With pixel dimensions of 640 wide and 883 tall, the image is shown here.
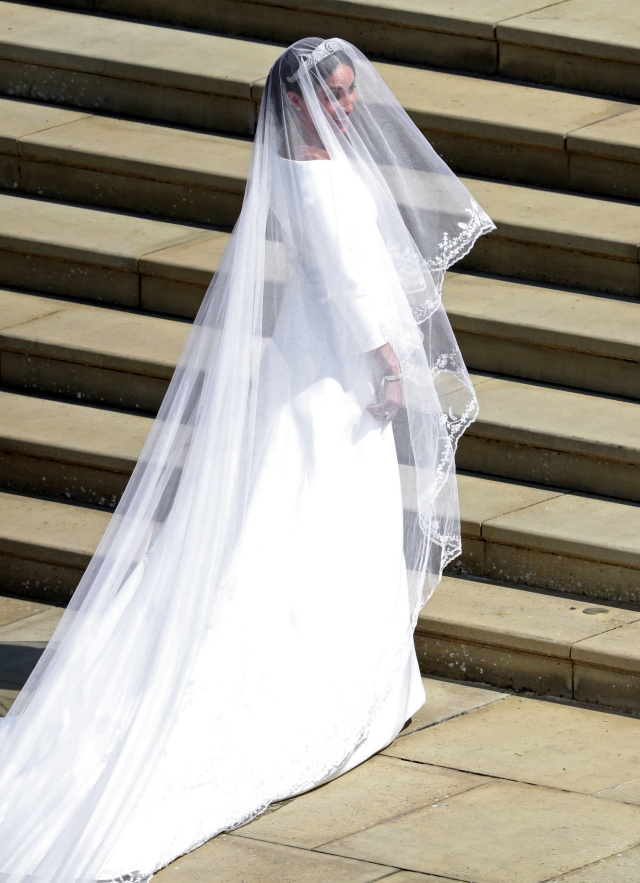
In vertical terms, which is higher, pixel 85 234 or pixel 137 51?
pixel 137 51

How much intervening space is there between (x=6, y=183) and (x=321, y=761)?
14.8 ft

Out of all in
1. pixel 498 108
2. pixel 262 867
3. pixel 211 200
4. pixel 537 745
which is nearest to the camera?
pixel 262 867

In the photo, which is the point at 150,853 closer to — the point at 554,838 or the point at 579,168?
the point at 554,838

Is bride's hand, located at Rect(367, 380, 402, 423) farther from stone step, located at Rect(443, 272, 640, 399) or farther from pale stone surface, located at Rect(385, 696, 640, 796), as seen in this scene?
stone step, located at Rect(443, 272, 640, 399)

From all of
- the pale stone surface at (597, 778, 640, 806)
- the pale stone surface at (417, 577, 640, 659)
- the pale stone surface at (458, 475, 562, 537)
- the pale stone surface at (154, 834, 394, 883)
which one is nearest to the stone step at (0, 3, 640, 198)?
the pale stone surface at (458, 475, 562, 537)

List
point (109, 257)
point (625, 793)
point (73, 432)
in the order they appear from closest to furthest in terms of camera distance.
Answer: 1. point (625, 793)
2. point (73, 432)
3. point (109, 257)

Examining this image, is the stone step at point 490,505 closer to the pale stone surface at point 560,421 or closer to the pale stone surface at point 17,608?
the pale stone surface at point 560,421

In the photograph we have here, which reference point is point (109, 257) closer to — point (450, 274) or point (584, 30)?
point (450, 274)

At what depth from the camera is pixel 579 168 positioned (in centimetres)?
748

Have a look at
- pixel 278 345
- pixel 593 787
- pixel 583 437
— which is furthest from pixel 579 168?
pixel 593 787

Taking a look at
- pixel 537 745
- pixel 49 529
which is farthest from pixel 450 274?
pixel 537 745

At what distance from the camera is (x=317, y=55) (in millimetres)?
4906

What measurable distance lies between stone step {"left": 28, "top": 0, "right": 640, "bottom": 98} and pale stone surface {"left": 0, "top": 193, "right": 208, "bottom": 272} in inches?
59.5

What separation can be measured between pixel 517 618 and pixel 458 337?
1553mm
